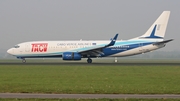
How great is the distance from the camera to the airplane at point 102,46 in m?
52.0

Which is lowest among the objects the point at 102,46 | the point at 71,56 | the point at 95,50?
the point at 71,56

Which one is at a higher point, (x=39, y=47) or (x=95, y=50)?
(x=95, y=50)

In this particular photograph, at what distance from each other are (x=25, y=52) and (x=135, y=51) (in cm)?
1755

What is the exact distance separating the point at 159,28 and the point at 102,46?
A: 9997 mm

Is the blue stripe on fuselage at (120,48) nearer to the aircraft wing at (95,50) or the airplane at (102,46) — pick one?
the airplane at (102,46)

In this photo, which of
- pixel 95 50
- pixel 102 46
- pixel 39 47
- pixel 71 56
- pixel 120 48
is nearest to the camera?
pixel 71 56

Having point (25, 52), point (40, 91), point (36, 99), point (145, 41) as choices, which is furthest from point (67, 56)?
point (36, 99)

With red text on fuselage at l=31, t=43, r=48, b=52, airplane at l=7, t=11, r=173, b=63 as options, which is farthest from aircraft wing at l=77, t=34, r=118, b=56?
red text on fuselage at l=31, t=43, r=48, b=52

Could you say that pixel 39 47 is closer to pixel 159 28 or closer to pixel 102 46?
pixel 102 46

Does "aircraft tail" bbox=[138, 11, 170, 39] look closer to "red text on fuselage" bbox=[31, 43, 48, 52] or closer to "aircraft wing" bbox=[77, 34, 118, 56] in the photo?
"aircraft wing" bbox=[77, 34, 118, 56]

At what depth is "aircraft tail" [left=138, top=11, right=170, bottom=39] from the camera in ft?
175

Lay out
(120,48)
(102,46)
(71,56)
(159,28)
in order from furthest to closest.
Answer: (159,28) → (120,48) → (102,46) → (71,56)

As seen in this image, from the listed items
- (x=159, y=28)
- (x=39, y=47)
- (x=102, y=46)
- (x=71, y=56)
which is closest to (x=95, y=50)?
(x=102, y=46)

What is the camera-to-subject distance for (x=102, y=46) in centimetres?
5141
